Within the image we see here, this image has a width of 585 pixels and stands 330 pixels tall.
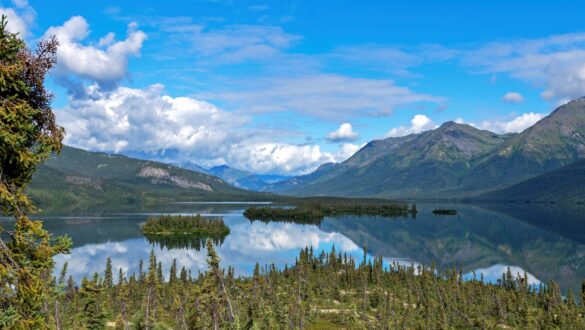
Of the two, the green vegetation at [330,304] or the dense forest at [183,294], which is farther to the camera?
the green vegetation at [330,304]

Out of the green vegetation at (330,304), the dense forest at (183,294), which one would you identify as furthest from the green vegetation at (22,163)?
the green vegetation at (330,304)

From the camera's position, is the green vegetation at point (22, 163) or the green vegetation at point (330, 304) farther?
the green vegetation at point (330, 304)

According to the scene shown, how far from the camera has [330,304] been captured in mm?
112000

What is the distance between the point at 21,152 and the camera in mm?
21422

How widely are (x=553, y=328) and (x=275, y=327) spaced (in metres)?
56.4

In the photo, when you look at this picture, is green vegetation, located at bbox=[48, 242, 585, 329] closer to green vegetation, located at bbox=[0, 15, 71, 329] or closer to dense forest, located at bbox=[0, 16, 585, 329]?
dense forest, located at bbox=[0, 16, 585, 329]

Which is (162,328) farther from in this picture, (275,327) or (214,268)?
(214,268)

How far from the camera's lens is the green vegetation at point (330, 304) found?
76.4m

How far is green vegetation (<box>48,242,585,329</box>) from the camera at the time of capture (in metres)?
76.4

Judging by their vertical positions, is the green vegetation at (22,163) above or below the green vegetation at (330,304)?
above

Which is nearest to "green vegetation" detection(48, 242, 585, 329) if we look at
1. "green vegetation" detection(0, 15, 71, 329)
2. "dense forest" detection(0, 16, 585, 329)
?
"dense forest" detection(0, 16, 585, 329)

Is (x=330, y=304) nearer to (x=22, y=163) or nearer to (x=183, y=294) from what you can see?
(x=183, y=294)

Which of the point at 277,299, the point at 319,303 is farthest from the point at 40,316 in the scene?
the point at 319,303

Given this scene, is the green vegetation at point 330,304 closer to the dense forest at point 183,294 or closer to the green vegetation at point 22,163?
the dense forest at point 183,294
